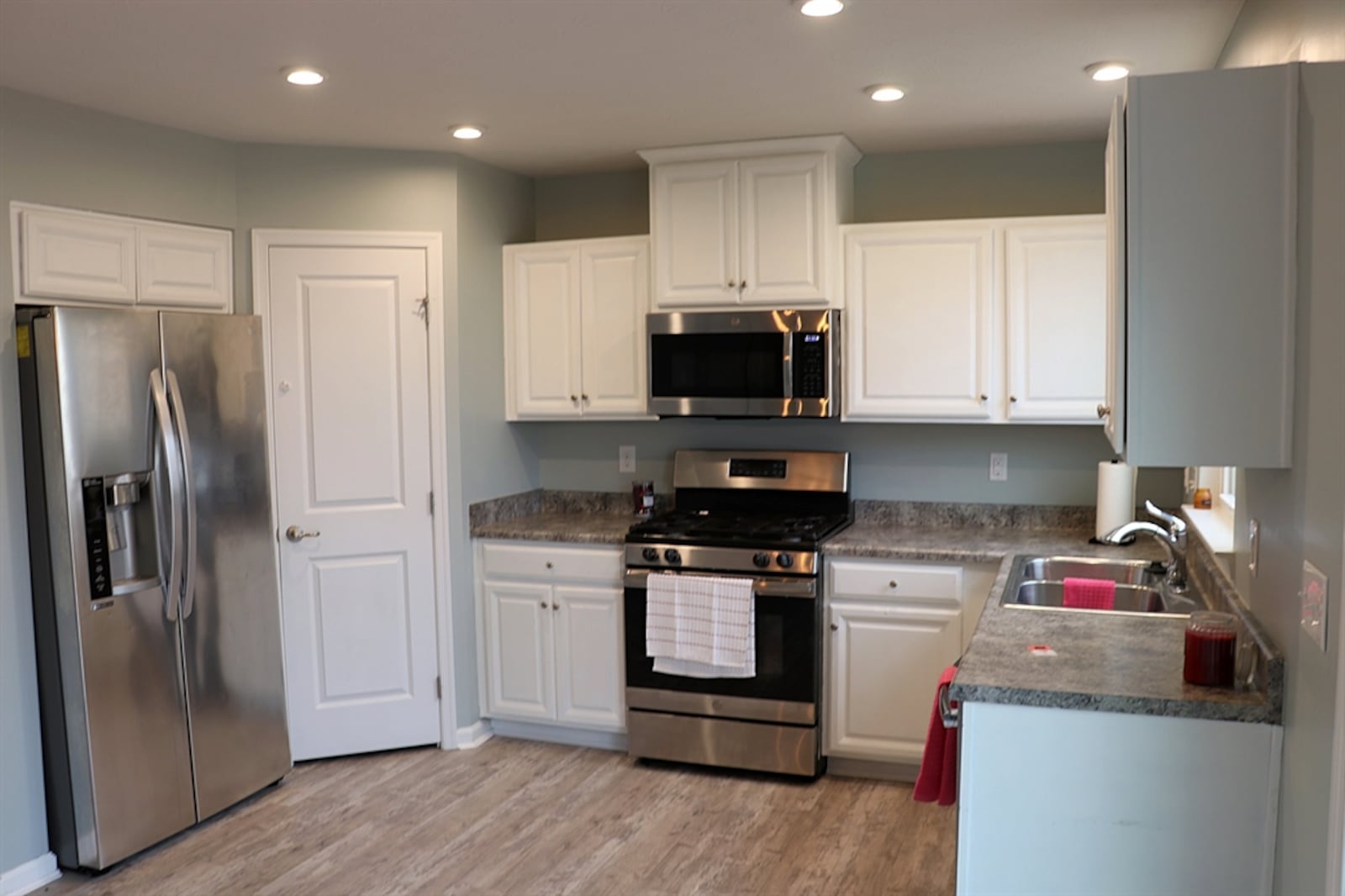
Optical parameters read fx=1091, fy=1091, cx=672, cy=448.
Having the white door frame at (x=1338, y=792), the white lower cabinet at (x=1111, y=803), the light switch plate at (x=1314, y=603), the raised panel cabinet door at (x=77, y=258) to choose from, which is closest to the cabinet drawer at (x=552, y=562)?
the raised panel cabinet door at (x=77, y=258)

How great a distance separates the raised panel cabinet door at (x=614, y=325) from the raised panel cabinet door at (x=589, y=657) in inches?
29.4

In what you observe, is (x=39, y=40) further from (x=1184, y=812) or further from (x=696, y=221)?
(x=1184, y=812)

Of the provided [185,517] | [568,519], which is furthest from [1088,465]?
[185,517]

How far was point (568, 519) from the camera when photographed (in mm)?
A: 4496

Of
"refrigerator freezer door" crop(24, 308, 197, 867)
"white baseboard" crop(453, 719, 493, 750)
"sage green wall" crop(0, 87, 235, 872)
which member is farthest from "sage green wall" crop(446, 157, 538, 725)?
"sage green wall" crop(0, 87, 235, 872)

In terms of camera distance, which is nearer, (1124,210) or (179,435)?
(1124,210)

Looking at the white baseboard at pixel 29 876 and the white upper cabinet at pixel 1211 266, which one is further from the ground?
the white upper cabinet at pixel 1211 266

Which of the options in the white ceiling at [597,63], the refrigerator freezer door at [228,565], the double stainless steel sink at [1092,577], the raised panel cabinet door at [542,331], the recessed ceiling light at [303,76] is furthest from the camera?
the raised panel cabinet door at [542,331]

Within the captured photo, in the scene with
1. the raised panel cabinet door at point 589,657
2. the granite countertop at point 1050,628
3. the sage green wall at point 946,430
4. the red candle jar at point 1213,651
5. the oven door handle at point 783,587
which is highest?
the sage green wall at point 946,430

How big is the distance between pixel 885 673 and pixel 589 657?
111 centimetres

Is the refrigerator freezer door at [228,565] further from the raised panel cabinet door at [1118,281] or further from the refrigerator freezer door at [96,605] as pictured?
the raised panel cabinet door at [1118,281]

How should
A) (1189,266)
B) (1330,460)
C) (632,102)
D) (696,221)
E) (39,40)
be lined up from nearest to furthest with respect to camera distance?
(1330,460) < (1189,266) < (39,40) < (632,102) < (696,221)

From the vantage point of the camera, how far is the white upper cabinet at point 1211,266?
1.86 meters

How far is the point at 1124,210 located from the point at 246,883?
2889mm
